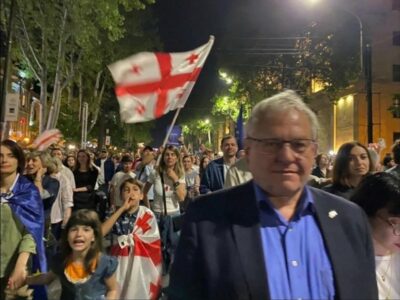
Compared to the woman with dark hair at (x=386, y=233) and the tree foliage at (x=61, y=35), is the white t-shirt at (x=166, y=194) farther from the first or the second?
the tree foliage at (x=61, y=35)

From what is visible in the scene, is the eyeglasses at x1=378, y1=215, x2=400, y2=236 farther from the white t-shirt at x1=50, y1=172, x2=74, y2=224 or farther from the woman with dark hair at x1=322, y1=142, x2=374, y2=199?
the white t-shirt at x1=50, y1=172, x2=74, y2=224

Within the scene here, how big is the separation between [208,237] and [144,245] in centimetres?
437

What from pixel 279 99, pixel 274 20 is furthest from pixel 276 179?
pixel 274 20

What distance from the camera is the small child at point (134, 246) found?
610 cm

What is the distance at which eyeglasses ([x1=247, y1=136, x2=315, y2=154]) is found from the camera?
2.29m

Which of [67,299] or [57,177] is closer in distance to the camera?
[67,299]

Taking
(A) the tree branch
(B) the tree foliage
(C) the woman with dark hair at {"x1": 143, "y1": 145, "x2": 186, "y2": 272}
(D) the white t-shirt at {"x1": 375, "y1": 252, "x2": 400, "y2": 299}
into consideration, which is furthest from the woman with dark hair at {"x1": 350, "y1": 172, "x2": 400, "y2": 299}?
(A) the tree branch

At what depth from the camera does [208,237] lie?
2158 mm

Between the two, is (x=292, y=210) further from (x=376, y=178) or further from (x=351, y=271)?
(x=376, y=178)

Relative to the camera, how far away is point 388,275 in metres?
2.88

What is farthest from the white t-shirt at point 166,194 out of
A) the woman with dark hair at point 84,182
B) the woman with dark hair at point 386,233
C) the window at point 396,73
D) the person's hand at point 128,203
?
the window at point 396,73

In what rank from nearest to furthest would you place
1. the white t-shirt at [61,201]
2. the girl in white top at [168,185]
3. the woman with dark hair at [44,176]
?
the woman with dark hair at [44,176] → the girl in white top at [168,185] → the white t-shirt at [61,201]

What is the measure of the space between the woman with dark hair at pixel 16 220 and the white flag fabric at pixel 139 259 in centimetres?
105

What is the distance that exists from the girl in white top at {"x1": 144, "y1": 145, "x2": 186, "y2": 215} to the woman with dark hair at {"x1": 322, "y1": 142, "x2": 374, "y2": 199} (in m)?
3.70
